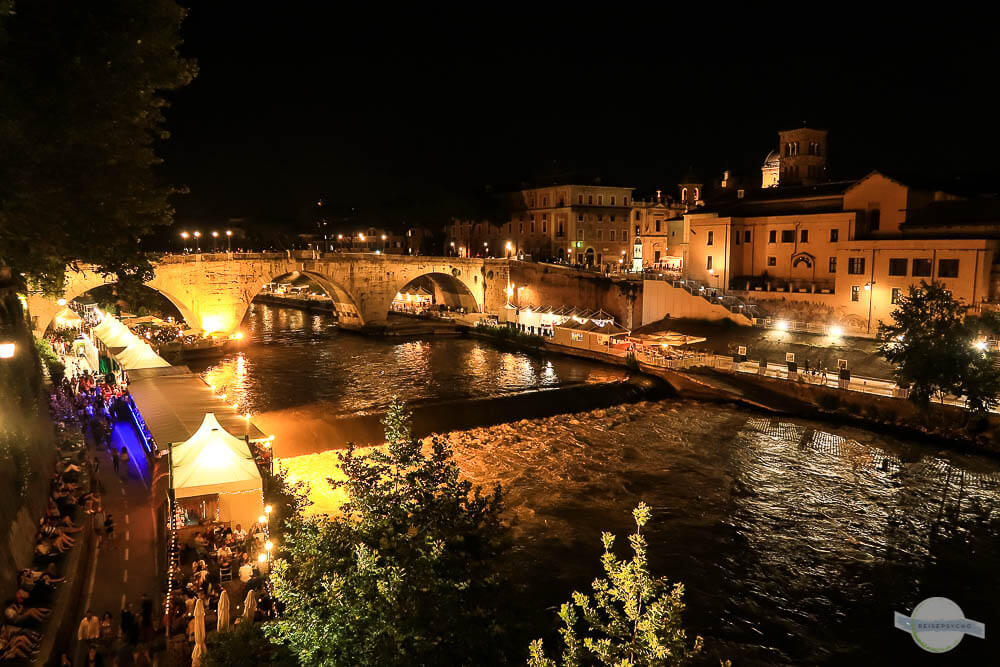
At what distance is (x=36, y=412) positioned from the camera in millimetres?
15148

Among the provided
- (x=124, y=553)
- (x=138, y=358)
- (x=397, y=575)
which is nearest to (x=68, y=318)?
(x=138, y=358)

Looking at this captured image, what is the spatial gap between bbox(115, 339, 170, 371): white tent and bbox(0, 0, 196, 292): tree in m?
9.37

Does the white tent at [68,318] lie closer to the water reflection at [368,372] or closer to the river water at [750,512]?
the water reflection at [368,372]

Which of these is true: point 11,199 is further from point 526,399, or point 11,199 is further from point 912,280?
point 912,280

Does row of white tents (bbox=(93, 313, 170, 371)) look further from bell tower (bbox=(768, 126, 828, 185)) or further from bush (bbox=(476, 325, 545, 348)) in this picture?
bell tower (bbox=(768, 126, 828, 185))

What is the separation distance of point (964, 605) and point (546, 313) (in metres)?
31.5

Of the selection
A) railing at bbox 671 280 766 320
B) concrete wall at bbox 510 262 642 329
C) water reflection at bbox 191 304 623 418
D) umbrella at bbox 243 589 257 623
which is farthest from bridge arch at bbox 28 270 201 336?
railing at bbox 671 280 766 320

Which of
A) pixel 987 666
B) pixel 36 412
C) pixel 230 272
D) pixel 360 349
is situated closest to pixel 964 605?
pixel 987 666

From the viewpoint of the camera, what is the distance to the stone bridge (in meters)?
40.2

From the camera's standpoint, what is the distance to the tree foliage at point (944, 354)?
21781 millimetres

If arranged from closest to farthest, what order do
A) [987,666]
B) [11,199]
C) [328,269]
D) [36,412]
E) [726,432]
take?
[11,199], [987,666], [36,412], [726,432], [328,269]

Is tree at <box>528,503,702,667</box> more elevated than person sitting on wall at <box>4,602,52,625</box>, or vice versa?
tree at <box>528,503,702,667</box>

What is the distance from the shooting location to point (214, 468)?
488 inches

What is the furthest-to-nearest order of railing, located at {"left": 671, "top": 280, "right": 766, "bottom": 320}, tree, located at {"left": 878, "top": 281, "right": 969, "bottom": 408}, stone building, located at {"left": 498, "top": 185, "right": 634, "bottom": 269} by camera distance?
stone building, located at {"left": 498, "top": 185, "right": 634, "bottom": 269}, railing, located at {"left": 671, "top": 280, "right": 766, "bottom": 320}, tree, located at {"left": 878, "top": 281, "right": 969, "bottom": 408}
